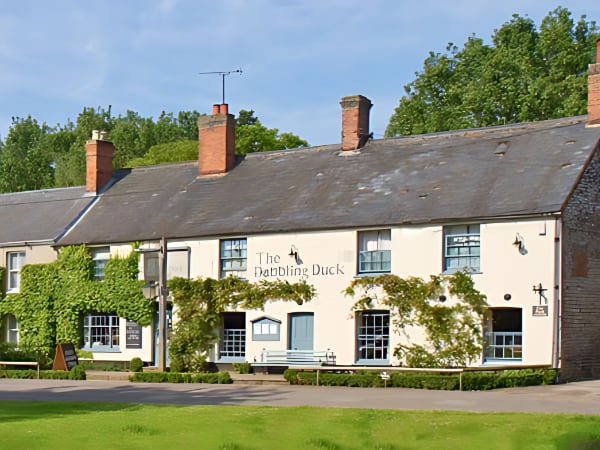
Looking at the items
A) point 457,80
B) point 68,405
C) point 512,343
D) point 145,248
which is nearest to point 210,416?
point 68,405

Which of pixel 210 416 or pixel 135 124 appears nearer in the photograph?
pixel 210 416

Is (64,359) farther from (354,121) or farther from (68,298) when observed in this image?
(354,121)

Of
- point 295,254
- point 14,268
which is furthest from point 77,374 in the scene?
point 14,268

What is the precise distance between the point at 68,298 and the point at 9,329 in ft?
12.2

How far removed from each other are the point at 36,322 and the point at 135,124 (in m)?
50.4

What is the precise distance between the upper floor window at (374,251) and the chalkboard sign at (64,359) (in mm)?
10033

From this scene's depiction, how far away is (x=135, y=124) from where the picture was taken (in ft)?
284

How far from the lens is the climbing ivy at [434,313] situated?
29.1 m

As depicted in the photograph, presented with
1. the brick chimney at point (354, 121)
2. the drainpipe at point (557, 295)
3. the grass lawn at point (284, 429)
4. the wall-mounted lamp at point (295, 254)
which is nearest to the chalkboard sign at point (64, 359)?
the wall-mounted lamp at point (295, 254)

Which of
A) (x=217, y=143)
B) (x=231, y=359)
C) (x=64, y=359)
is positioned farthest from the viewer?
(x=217, y=143)

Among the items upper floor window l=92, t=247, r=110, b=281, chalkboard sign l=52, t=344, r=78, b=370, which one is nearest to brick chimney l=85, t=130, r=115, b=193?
upper floor window l=92, t=247, r=110, b=281

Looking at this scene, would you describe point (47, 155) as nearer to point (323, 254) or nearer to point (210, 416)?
point (323, 254)

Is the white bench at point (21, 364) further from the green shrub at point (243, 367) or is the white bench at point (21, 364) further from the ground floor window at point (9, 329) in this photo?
the green shrub at point (243, 367)

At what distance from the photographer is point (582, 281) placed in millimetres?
28938
